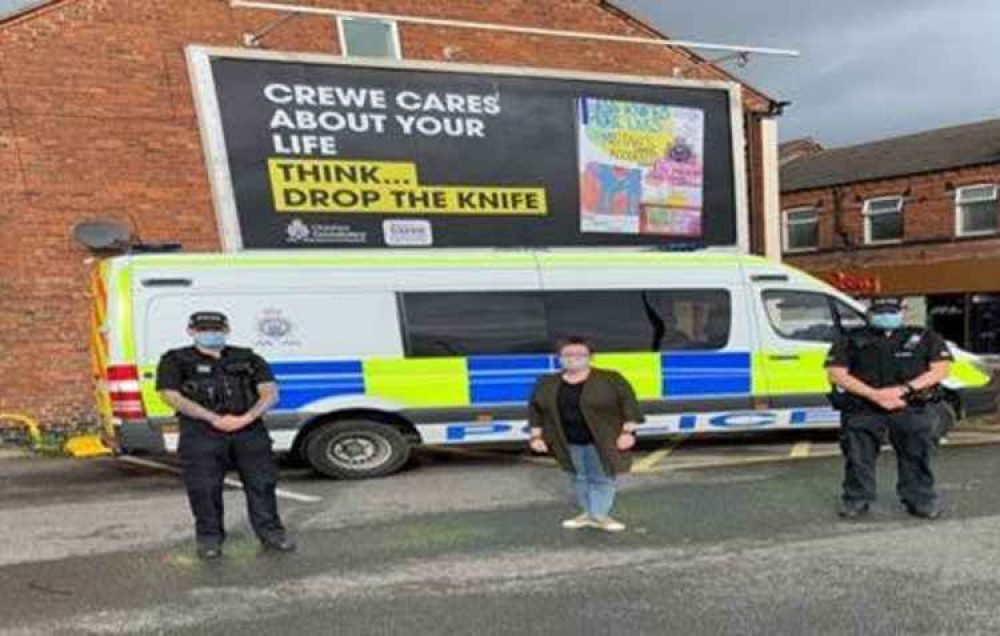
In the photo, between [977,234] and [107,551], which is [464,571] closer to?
→ [107,551]

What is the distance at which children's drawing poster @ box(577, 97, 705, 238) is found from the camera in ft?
47.3

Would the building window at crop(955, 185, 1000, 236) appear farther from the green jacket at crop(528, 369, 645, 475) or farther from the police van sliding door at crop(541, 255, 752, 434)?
the green jacket at crop(528, 369, 645, 475)

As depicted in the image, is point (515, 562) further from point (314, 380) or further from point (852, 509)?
point (314, 380)

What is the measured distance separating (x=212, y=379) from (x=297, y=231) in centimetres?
585

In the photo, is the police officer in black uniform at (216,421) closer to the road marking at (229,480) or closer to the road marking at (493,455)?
the road marking at (229,480)

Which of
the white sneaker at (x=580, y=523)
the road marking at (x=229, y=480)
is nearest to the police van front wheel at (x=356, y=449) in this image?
the road marking at (x=229, y=480)

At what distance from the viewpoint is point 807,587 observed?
6.12 m

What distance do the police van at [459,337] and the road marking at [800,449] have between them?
0.92ft

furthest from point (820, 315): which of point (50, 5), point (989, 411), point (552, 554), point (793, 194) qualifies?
point (793, 194)

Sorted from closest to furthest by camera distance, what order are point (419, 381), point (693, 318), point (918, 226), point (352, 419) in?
point (352, 419)
point (419, 381)
point (693, 318)
point (918, 226)

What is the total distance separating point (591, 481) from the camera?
7.61m

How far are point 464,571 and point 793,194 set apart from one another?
102 ft

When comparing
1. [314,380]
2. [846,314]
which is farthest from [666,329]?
[314,380]

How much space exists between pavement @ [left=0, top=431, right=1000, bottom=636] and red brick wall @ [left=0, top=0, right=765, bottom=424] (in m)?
4.71
